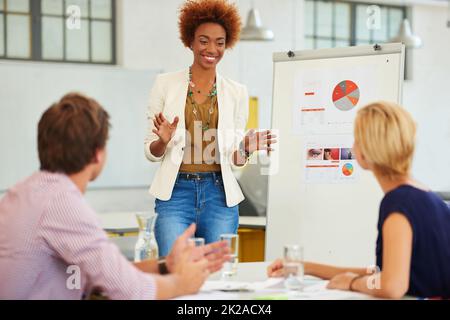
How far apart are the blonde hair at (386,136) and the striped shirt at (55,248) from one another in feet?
2.14

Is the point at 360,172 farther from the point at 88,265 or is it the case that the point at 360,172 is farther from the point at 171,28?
the point at 171,28

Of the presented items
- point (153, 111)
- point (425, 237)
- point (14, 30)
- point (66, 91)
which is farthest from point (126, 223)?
point (14, 30)

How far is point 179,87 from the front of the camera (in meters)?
2.93

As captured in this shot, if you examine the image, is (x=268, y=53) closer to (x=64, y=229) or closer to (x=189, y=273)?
(x=189, y=273)

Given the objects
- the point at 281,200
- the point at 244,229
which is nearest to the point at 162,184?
the point at 281,200

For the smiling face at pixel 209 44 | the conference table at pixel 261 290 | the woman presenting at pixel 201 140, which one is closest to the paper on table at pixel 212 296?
the conference table at pixel 261 290

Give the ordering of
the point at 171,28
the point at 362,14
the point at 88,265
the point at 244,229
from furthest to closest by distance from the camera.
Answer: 1. the point at 362,14
2. the point at 171,28
3. the point at 244,229
4. the point at 88,265

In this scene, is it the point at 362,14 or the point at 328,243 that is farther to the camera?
the point at 362,14

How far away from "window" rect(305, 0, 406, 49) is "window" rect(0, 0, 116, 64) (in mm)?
3329

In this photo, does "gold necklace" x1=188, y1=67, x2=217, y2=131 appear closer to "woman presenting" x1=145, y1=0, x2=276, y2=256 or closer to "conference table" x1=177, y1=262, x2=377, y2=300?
"woman presenting" x1=145, y1=0, x2=276, y2=256

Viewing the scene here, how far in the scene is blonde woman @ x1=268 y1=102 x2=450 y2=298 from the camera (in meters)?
1.85

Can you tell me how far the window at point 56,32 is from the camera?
30.2 ft

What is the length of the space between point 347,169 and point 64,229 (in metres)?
1.80

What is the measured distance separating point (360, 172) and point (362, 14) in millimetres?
9189
